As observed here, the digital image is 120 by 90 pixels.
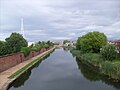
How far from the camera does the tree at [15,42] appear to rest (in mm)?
61269

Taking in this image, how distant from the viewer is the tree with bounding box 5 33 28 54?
61.3 meters

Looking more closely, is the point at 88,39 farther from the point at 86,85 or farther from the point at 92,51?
the point at 86,85

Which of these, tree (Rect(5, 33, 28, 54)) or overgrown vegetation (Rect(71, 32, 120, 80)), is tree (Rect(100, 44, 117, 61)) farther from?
tree (Rect(5, 33, 28, 54))

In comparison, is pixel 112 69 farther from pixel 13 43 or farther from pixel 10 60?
pixel 13 43

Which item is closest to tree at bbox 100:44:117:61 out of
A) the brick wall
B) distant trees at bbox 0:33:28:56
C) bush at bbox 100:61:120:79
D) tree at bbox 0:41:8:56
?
bush at bbox 100:61:120:79

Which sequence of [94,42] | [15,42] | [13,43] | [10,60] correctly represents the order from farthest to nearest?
1. [15,42]
2. [13,43]
3. [94,42]
4. [10,60]

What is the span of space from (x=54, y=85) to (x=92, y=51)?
1047 inches

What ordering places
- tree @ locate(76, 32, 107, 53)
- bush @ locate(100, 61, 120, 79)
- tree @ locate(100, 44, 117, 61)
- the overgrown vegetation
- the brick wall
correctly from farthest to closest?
1. tree @ locate(76, 32, 107, 53)
2. tree @ locate(100, 44, 117, 61)
3. the brick wall
4. the overgrown vegetation
5. bush @ locate(100, 61, 120, 79)

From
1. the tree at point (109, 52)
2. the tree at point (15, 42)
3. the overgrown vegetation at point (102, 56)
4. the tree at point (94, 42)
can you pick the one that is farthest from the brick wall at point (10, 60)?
the tree at point (15, 42)

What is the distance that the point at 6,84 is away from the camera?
2089 centimetres

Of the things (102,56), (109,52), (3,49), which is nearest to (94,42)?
(102,56)

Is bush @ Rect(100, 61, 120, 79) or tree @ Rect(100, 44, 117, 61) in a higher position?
tree @ Rect(100, 44, 117, 61)

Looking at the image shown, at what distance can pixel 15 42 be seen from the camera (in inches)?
2484

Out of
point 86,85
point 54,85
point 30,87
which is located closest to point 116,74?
point 86,85
